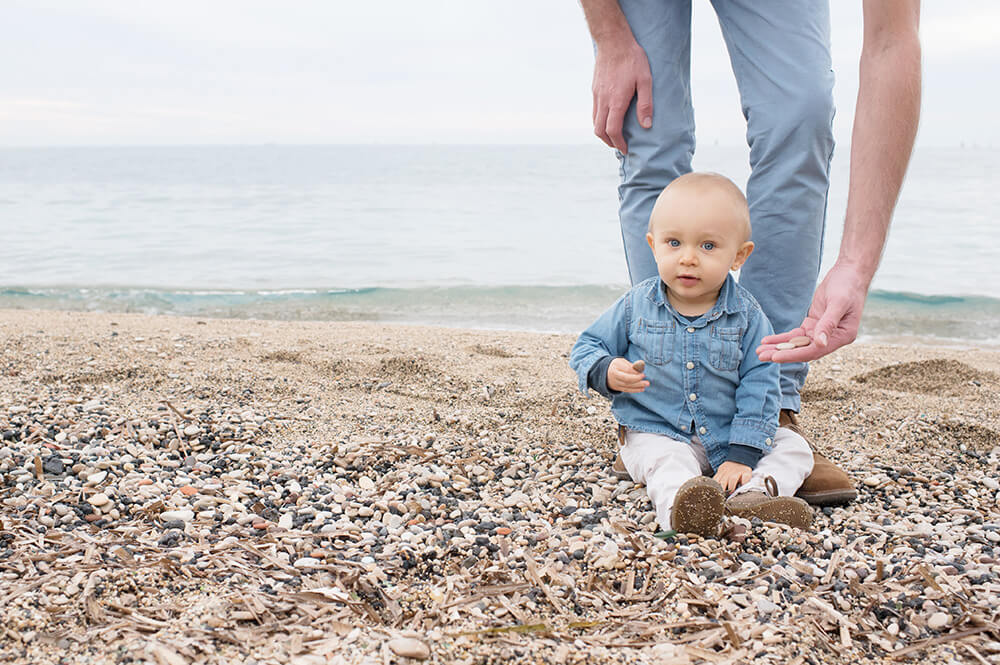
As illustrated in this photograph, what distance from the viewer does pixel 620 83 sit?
295 cm

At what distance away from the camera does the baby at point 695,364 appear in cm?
A: 261

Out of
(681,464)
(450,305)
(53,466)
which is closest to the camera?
(681,464)

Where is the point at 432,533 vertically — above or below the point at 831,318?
below

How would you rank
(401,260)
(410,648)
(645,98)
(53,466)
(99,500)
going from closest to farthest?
1. (410,648)
2. (99,500)
3. (53,466)
4. (645,98)
5. (401,260)

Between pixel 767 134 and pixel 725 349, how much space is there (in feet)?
2.43

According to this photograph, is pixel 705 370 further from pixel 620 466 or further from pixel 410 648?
pixel 410 648

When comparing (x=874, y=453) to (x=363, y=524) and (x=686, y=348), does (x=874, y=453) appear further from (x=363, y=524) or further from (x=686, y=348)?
(x=363, y=524)

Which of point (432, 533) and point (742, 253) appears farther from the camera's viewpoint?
point (742, 253)

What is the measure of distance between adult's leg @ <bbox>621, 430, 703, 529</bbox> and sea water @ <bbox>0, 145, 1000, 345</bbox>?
5.36 metres

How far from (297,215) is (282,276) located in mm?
8067

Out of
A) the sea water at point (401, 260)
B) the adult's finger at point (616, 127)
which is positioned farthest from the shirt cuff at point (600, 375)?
the sea water at point (401, 260)

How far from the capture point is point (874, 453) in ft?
10.1

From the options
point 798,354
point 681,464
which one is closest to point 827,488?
point 681,464

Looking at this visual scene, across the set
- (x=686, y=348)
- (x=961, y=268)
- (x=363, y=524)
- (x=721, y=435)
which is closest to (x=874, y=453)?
(x=721, y=435)
